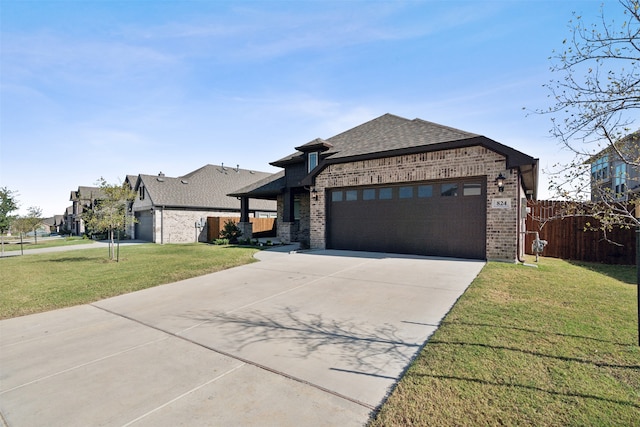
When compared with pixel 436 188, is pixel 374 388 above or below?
below

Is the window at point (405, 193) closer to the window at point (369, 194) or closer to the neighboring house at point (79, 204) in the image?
the window at point (369, 194)

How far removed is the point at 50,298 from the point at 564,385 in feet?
30.8

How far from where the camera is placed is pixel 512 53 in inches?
220

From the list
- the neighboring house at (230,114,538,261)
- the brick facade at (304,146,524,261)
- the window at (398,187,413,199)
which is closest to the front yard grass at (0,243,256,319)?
the neighboring house at (230,114,538,261)

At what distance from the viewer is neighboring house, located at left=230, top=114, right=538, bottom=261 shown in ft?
30.1

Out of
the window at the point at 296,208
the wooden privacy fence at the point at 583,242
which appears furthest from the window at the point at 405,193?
the window at the point at 296,208

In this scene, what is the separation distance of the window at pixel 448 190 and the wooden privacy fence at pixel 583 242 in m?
2.77

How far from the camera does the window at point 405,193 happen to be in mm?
10992

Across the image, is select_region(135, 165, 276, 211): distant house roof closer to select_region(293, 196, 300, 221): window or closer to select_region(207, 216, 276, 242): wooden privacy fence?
select_region(207, 216, 276, 242): wooden privacy fence

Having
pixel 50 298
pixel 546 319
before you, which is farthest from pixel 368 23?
pixel 50 298

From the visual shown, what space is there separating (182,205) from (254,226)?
21.0ft

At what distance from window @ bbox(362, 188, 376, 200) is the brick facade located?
0.38 meters

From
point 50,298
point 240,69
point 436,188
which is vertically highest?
point 240,69

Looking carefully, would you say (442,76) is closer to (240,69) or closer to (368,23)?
(368,23)
